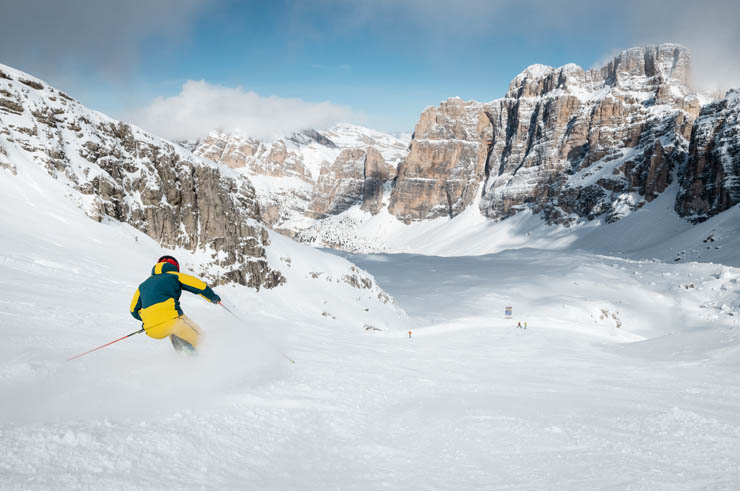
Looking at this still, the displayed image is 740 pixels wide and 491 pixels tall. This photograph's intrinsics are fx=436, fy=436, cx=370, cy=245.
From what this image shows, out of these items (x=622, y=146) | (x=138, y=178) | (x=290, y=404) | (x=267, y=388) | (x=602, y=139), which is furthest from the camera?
(x=602, y=139)

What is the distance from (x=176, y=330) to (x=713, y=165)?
13770 centimetres

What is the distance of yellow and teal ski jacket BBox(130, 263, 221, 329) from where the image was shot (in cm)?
800

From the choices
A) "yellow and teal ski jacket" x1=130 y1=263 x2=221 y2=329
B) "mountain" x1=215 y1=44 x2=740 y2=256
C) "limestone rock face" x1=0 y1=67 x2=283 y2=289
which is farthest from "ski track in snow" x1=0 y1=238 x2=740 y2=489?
"mountain" x1=215 y1=44 x2=740 y2=256

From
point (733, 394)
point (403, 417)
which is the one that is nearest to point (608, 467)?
point (403, 417)

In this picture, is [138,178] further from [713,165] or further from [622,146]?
[622,146]

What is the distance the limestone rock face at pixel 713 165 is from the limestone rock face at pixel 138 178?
4750 inches

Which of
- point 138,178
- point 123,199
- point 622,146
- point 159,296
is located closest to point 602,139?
point 622,146

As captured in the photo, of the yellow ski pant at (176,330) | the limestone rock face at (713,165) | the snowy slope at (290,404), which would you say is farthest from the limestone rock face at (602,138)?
the yellow ski pant at (176,330)

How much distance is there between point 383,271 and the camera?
75.4 meters

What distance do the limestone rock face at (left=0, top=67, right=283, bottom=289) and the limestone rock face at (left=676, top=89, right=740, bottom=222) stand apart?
120650 millimetres

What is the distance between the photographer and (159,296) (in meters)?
8.08

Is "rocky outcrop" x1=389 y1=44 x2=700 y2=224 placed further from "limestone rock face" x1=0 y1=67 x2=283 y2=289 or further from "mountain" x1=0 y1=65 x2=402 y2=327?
"limestone rock face" x1=0 y1=67 x2=283 y2=289

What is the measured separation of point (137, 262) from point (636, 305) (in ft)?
155

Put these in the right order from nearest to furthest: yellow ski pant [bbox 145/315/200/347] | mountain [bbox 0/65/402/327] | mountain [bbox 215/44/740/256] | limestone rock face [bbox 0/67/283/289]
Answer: yellow ski pant [bbox 145/315/200/347] < mountain [bbox 0/65/402/327] < limestone rock face [bbox 0/67/283/289] < mountain [bbox 215/44/740/256]
